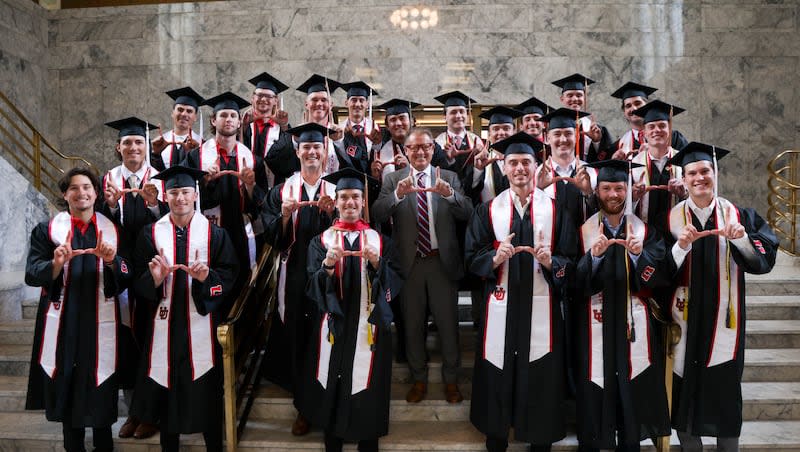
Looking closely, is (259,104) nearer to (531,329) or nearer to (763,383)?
(531,329)

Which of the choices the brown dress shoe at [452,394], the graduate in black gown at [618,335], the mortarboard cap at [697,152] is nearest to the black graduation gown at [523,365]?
the graduate in black gown at [618,335]

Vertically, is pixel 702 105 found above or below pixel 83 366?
above

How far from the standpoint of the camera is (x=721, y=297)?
14.3 feet

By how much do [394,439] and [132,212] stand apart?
2664 mm

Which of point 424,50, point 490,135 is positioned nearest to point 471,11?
point 424,50

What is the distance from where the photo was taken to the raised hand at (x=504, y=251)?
4152 mm

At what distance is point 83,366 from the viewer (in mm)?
4465

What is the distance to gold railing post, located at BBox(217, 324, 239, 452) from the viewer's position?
4402 millimetres

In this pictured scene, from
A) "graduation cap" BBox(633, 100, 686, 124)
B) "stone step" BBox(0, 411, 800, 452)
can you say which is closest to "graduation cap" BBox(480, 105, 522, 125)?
"graduation cap" BBox(633, 100, 686, 124)

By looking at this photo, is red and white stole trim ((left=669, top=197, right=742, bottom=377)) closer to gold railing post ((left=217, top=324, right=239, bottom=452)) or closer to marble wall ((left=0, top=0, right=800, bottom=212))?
gold railing post ((left=217, top=324, right=239, bottom=452))

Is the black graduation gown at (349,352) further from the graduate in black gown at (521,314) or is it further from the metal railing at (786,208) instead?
the metal railing at (786,208)

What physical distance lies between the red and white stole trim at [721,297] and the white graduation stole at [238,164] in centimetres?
335

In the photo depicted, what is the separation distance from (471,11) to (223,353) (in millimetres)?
7699

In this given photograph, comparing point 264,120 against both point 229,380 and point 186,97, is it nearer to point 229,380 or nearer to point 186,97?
point 186,97
